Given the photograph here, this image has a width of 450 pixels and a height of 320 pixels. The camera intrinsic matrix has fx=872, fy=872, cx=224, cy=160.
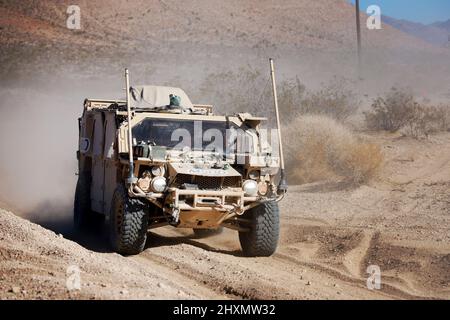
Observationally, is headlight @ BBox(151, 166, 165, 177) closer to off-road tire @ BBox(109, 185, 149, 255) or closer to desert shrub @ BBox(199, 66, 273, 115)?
off-road tire @ BBox(109, 185, 149, 255)

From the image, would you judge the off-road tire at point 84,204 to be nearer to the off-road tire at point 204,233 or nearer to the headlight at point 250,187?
the off-road tire at point 204,233

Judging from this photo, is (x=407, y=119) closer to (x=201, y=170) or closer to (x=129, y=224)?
(x=201, y=170)

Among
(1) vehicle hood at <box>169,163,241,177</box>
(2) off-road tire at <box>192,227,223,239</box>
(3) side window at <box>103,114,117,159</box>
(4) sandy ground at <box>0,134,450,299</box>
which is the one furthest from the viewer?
(2) off-road tire at <box>192,227,223,239</box>

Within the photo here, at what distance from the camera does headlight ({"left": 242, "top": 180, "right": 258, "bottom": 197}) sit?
38.2 ft

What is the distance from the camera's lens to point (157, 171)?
11.5 meters

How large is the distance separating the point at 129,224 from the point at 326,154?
10.3 metres

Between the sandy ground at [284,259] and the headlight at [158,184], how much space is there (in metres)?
0.92

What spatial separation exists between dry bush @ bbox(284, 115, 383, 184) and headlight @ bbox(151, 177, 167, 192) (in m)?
8.66

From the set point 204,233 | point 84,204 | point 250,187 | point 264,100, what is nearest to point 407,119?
point 264,100

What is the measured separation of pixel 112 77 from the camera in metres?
43.4

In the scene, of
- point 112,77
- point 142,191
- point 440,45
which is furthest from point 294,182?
point 440,45

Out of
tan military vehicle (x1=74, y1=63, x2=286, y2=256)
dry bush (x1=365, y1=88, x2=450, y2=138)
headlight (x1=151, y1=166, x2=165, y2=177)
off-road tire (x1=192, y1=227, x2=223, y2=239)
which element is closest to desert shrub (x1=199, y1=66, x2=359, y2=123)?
dry bush (x1=365, y1=88, x2=450, y2=138)

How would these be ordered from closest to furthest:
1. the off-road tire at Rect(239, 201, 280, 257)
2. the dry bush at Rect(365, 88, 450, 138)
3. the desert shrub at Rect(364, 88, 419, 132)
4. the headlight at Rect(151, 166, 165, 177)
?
the headlight at Rect(151, 166, 165, 177) → the off-road tire at Rect(239, 201, 280, 257) → the dry bush at Rect(365, 88, 450, 138) → the desert shrub at Rect(364, 88, 419, 132)
